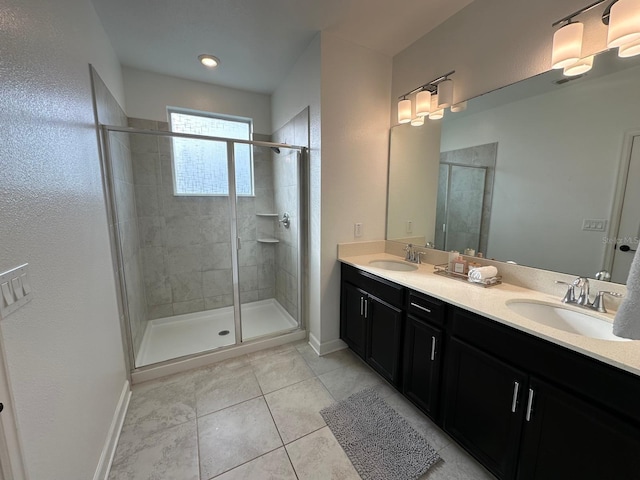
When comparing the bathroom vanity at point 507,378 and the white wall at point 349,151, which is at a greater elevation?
the white wall at point 349,151

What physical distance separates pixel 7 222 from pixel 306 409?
1781mm

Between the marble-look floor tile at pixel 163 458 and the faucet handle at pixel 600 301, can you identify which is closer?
the faucet handle at pixel 600 301

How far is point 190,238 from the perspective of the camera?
9.45 ft

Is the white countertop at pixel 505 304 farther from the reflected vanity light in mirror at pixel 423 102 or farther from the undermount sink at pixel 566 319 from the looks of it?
the reflected vanity light in mirror at pixel 423 102

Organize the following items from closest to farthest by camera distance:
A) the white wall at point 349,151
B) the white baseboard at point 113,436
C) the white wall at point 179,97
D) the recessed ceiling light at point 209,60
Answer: the white baseboard at point 113,436 < the white wall at point 349,151 < the recessed ceiling light at point 209,60 < the white wall at point 179,97

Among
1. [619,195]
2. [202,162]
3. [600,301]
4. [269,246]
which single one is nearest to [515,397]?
[600,301]

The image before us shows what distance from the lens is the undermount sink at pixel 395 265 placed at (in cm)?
214

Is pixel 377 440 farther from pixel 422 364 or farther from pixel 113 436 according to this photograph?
pixel 113 436

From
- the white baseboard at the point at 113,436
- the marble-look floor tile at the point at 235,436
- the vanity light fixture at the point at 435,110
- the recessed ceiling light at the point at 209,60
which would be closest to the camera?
the white baseboard at the point at 113,436

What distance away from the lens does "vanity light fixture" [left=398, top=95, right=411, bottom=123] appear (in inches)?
82.7

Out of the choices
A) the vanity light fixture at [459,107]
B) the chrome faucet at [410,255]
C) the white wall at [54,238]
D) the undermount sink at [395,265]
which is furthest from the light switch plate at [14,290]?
the vanity light fixture at [459,107]

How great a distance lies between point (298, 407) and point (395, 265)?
1.35m

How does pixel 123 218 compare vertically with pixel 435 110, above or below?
below

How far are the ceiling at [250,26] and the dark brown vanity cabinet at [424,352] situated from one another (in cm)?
197
